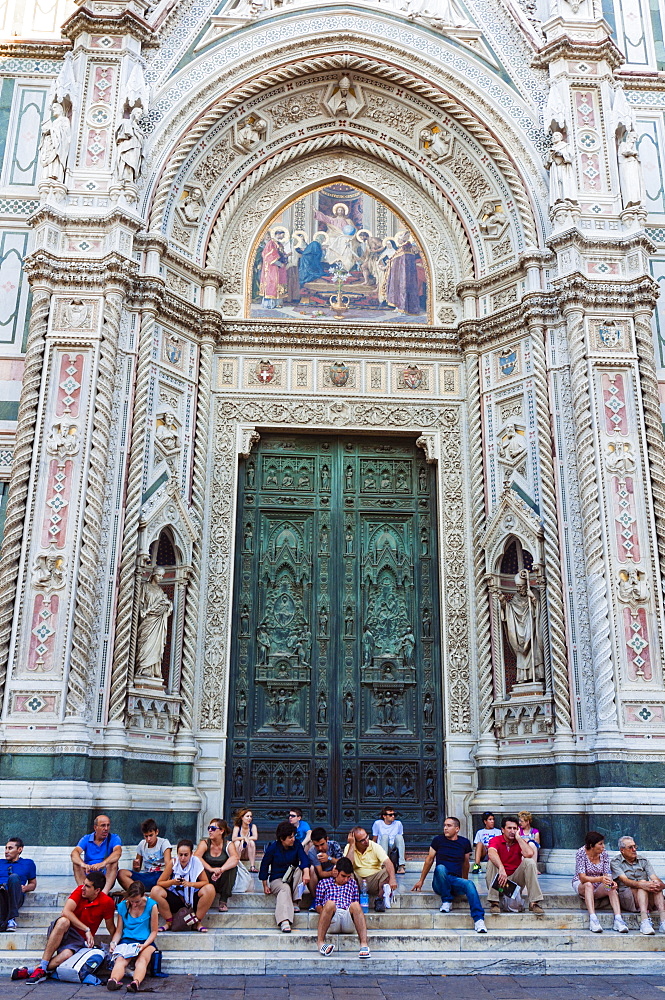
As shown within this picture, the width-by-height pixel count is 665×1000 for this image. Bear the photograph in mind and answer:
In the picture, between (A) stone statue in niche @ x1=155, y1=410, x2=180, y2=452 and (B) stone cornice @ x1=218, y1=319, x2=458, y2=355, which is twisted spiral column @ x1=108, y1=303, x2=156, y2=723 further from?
(B) stone cornice @ x1=218, y1=319, x2=458, y2=355

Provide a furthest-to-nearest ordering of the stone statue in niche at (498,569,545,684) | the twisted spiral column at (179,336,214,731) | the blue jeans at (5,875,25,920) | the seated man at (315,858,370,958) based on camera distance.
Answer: the twisted spiral column at (179,336,214,731) < the stone statue in niche at (498,569,545,684) < the blue jeans at (5,875,25,920) < the seated man at (315,858,370,958)

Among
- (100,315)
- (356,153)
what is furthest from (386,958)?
(356,153)

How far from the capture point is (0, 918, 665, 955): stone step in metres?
8.24

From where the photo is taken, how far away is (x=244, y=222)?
14.6m

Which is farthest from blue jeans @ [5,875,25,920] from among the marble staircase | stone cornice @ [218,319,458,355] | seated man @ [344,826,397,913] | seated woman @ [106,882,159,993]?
stone cornice @ [218,319,458,355]

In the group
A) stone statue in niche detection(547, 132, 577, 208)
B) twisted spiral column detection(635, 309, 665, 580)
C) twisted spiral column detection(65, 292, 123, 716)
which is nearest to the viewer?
twisted spiral column detection(65, 292, 123, 716)

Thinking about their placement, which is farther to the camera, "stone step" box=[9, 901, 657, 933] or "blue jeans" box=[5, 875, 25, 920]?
"stone step" box=[9, 901, 657, 933]

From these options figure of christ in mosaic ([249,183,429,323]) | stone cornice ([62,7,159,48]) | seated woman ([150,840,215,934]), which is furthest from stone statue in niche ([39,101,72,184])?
seated woman ([150,840,215,934])

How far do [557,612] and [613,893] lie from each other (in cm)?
366

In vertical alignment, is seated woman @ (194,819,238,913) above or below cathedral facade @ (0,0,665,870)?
below

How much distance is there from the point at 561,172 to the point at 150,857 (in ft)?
32.6

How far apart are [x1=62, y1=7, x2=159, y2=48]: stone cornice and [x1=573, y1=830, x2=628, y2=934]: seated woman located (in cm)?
1174

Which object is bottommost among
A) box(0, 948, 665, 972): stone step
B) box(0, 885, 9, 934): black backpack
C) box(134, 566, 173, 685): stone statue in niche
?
box(0, 948, 665, 972): stone step

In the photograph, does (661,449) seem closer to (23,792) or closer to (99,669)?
(99,669)
